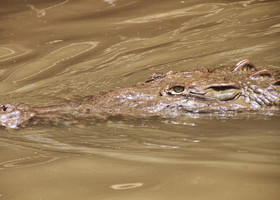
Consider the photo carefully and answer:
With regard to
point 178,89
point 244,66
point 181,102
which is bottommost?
point 181,102

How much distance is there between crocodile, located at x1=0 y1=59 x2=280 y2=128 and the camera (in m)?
4.66

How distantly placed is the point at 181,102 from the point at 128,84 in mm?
1824

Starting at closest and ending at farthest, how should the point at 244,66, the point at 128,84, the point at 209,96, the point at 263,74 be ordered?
the point at 209,96
the point at 263,74
the point at 244,66
the point at 128,84

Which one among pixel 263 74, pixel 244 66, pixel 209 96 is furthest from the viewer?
pixel 244 66

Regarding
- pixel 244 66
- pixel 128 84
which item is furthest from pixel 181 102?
pixel 128 84

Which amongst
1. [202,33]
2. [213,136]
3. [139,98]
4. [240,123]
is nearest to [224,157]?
[213,136]

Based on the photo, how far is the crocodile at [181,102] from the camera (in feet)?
15.3

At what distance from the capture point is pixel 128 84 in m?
6.38

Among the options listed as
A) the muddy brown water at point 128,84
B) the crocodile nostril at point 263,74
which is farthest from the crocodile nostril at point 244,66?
the muddy brown water at point 128,84

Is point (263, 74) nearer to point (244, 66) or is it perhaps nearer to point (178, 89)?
point (244, 66)

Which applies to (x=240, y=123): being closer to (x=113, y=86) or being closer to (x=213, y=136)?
(x=213, y=136)

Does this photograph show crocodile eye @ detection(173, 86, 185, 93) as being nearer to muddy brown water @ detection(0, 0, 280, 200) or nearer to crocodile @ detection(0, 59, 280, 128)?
crocodile @ detection(0, 59, 280, 128)

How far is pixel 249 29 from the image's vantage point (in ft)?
26.1

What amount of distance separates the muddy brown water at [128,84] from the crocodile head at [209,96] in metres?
0.16
